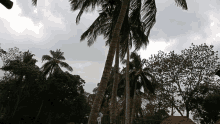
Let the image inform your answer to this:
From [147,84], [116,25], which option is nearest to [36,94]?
[147,84]

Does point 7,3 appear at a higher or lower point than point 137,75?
lower

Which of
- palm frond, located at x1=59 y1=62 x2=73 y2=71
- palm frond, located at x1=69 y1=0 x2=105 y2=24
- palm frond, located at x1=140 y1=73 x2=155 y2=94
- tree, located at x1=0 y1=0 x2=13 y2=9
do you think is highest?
palm frond, located at x1=59 y1=62 x2=73 y2=71

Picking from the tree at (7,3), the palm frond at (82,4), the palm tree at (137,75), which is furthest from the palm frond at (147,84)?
the tree at (7,3)

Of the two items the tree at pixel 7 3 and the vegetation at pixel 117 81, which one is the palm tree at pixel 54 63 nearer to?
the vegetation at pixel 117 81

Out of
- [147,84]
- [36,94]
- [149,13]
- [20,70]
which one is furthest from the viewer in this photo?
[36,94]

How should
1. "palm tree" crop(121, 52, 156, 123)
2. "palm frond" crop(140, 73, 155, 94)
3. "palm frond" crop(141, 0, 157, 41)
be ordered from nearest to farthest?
1. "palm frond" crop(141, 0, 157, 41)
2. "palm frond" crop(140, 73, 155, 94)
3. "palm tree" crop(121, 52, 156, 123)

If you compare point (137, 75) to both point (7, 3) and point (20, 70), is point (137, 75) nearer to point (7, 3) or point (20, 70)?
point (20, 70)

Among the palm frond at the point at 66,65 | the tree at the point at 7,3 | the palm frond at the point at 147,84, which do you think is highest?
the palm frond at the point at 66,65

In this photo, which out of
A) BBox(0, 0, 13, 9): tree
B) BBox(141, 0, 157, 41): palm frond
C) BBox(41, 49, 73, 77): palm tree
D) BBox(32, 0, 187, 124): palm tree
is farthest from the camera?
BBox(41, 49, 73, 77): palm tree

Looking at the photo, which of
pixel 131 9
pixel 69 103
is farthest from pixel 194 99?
pixel 69 103

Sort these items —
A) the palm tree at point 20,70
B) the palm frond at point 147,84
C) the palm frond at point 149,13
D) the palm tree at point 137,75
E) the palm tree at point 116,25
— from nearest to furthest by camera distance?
the palm tree at point 116,25 < the palm frond at point 149,13 < the palm frond at point 147,84 < the palm tree at point 20,70 < the palm tree at point 137,75

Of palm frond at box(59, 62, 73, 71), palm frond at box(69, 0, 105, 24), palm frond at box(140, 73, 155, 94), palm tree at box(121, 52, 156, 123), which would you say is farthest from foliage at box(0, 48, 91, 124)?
palm frond at box(69, 0, 105, 24)

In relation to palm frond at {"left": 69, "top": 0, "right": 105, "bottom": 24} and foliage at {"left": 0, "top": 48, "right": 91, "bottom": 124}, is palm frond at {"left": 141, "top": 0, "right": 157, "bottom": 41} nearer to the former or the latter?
palm frond at {"left": 69, "top": 0, "right": 105, "bottom": 24}

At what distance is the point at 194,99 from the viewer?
13.8 m
